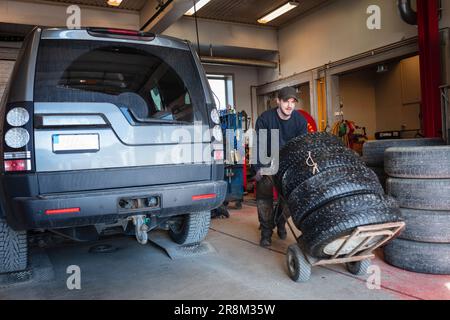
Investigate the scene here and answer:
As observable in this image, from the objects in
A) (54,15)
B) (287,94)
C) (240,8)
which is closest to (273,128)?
(287,94)

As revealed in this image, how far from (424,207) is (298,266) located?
110 cm

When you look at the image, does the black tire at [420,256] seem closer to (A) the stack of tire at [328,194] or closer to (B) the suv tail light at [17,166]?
(A) the stack of tire at [328,194]

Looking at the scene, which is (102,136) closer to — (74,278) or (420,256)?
(74,278)

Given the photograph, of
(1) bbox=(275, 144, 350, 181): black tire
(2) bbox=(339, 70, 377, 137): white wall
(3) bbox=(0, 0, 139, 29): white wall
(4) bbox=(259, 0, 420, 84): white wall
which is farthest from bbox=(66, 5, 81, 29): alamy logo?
(2) bbox=(339, 70, 377, 137): white wall

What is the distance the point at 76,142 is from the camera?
2494 mm

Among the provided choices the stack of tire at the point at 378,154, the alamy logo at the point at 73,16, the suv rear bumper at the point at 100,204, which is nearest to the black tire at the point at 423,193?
the stack of tire at the point at 378,154

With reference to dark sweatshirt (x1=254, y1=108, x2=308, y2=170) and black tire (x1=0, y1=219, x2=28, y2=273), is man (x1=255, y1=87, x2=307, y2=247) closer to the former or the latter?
dark sweatshirt (x1=254, y1=108, x2=308, y2=170)

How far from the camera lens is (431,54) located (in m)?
6.51

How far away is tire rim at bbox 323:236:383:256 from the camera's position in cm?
256

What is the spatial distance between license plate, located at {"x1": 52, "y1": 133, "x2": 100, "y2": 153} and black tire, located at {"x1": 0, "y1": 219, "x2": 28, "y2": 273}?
95 cm

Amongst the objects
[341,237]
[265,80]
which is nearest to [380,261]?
[341,237]

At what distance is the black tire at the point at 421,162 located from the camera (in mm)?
2924

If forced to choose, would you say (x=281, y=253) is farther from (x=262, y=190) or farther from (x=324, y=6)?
(x=324, y=6)
